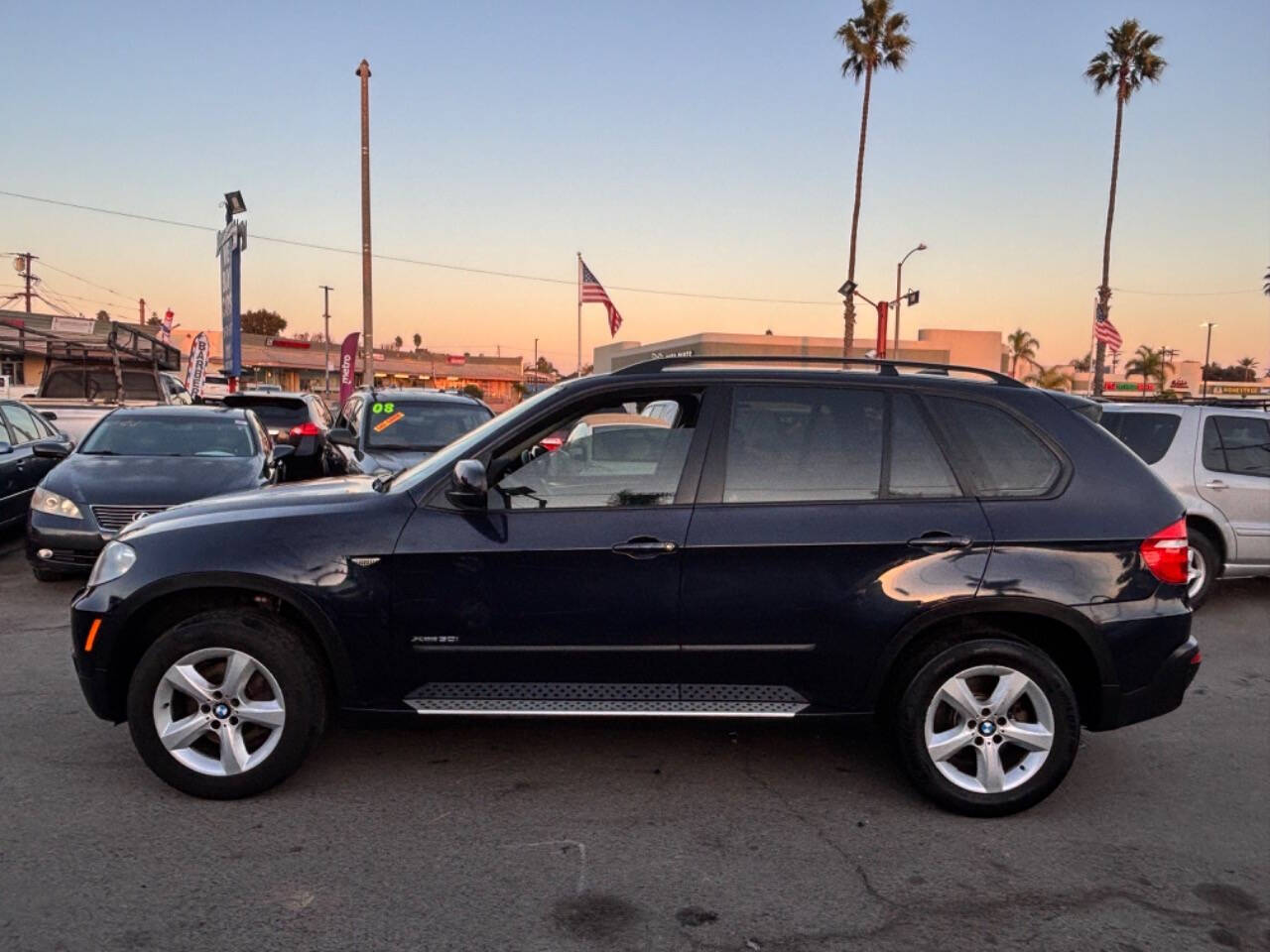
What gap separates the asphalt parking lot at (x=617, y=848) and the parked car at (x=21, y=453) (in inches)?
199

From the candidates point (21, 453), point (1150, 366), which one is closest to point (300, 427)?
point (21, 453)

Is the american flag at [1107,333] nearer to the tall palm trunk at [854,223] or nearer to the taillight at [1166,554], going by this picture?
the tall palm trunk at [854,223]

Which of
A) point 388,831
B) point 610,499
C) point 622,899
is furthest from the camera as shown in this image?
point 610,499

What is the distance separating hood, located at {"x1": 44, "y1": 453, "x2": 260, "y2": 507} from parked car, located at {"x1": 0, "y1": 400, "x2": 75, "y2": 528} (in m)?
0.99

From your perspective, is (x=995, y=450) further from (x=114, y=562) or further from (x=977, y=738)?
(x=114, y=562)

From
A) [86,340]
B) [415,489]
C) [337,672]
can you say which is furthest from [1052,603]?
[86,340]

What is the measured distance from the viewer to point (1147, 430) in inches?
324

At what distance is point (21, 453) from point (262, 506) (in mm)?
7104

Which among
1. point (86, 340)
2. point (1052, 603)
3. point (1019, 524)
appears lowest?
point (1052, 603)

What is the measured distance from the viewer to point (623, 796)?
13.0ft

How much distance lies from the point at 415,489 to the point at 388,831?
4.34 ft

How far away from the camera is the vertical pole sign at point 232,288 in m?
17.6

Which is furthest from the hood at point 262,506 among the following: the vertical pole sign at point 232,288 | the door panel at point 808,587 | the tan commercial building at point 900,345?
the tan commercial building at point 900,345

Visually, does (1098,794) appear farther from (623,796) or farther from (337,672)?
(337,672)
